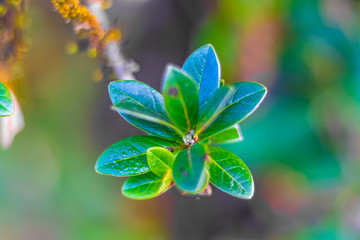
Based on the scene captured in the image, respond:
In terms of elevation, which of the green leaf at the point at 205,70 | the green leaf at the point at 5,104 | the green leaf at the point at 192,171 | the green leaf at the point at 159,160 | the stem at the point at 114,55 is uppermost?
the stem at the point at 114,55

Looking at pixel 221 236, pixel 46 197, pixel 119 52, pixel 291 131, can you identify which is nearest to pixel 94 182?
pixel 46 197

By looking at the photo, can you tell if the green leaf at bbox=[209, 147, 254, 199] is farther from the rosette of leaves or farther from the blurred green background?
the blurred green background

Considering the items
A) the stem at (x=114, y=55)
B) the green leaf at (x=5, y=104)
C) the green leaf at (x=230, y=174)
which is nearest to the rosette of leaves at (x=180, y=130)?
the green leaf at (x=230, y=174)

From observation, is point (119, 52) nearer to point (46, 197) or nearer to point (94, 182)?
point (94, 182)

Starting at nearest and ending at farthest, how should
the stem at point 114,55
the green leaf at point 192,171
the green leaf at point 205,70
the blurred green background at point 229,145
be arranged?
the green leaf at point 192,171, the green leaf at point 205,70, the stem at point 114,55, the blurred green background at point 229,145

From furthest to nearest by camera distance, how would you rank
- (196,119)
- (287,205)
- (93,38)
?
(287,205), (93,38), (196,119)

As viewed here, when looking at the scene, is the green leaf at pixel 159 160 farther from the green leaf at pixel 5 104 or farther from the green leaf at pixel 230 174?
the green leaf at pixel 5 104

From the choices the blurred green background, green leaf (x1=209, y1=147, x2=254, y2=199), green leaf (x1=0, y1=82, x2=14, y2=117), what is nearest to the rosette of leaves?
green leaf (x1=209, y1=147, x2=254, y2=199)
